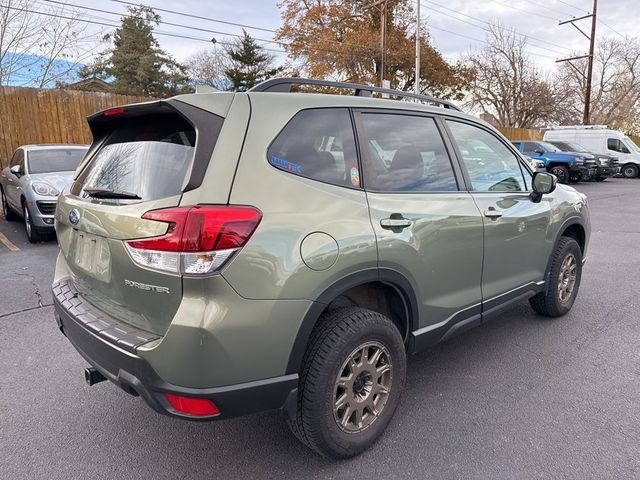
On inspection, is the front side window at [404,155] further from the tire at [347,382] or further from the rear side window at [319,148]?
the tire at [347,382]

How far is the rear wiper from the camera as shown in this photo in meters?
2.15

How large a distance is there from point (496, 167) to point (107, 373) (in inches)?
115

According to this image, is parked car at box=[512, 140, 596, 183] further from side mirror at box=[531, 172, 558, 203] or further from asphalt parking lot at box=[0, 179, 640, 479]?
side mirror at box=[531, 172, 558, 203]

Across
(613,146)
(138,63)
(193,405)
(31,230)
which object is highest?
(138,63)

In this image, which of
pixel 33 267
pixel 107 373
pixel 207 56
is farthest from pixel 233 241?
pixel 207 56

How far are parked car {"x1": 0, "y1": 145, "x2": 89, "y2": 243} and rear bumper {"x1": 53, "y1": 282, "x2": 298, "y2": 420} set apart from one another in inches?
228

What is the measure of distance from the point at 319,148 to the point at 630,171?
86.5 ft

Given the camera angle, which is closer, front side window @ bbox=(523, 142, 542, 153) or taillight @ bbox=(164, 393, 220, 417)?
taillight @ bbox=(164, 393, 220, 417)

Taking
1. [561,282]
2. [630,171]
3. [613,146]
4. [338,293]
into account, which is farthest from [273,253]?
[630,171]

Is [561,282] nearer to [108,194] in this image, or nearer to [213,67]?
[108,194]

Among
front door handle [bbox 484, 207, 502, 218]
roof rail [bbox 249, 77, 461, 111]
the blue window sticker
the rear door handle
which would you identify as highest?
roof rail [bbox 249, 77, 461, 111]

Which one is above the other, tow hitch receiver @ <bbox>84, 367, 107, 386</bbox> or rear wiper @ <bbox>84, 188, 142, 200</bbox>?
rear wiper @ <bbox>84, 188, 142, 200</bbox>

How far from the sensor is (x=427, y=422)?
2682mm


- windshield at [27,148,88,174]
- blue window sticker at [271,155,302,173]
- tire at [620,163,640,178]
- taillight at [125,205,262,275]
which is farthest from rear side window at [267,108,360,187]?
tire at [620,163,640,178]
